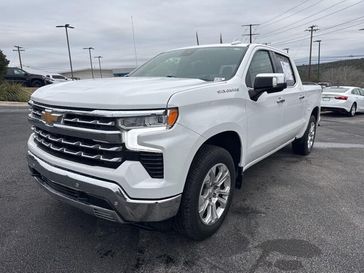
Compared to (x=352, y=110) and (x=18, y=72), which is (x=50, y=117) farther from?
(x=18, y=72)

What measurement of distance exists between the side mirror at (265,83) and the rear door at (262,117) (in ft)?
0.29

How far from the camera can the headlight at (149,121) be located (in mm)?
2309

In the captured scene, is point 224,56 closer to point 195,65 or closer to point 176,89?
point 195,65

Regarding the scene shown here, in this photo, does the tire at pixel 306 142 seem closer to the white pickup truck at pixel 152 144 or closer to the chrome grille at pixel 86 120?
the white pickup truck at pixel 152 144

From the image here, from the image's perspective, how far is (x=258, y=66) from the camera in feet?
13.0

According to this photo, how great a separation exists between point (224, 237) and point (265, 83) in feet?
5.15

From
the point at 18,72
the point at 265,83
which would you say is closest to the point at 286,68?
the point at 265,83

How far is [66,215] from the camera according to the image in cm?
352

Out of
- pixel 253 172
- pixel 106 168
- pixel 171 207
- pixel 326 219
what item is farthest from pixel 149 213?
pixel 253 172

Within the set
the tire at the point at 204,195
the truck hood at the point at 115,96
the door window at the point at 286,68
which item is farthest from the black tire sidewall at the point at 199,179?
the door window at the point at 286,68

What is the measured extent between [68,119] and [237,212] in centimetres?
211

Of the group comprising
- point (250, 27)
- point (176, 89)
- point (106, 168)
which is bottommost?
point (106, 168)

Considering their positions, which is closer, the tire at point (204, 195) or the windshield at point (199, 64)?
the tire at point (204, 195)

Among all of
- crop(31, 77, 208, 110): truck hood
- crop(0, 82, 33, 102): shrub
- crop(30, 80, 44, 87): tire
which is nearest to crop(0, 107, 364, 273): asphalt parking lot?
crop(31, 77, 208, 110): truck hood
